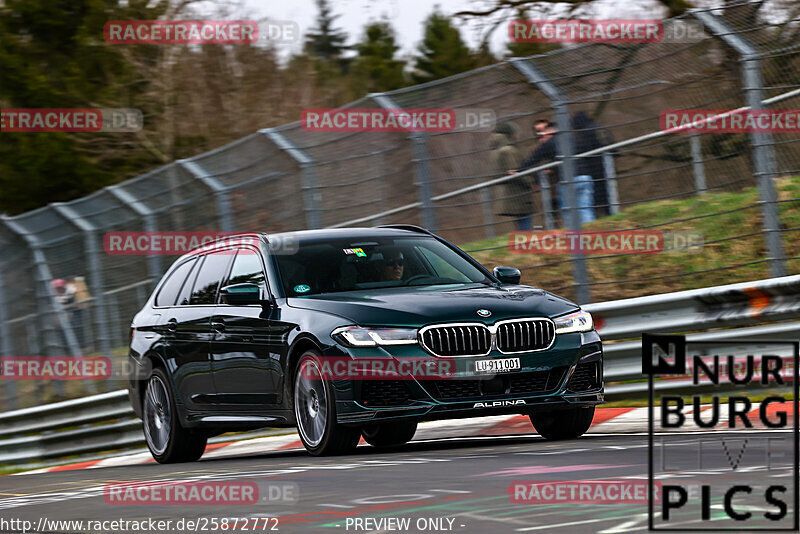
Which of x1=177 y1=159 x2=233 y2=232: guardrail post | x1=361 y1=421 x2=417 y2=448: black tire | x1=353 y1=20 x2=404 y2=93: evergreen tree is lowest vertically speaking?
x1=361 y1=421 x2=417 y2=448: black tire

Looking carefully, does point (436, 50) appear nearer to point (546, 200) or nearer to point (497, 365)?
point (546, 200)

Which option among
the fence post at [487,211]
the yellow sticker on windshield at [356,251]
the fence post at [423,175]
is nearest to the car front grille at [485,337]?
the yellow sticker on windshield at [356,251]

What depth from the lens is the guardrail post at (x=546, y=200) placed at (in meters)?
12.6

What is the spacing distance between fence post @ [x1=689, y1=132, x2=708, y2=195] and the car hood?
2504mm

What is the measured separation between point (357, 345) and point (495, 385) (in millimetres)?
905

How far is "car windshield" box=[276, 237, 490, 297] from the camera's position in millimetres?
10000

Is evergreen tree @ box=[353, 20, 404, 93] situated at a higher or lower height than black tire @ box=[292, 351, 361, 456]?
higher

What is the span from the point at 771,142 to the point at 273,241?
3.80 m

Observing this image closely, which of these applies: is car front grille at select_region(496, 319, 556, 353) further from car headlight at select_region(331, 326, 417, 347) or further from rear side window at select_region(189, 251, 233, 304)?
rear side window at select_region(189, 251, 233, 304)

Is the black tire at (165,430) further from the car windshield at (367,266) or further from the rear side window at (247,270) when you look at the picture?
the car windshield at (367,266)

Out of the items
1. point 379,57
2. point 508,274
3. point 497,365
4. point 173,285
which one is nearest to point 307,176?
point 173,285

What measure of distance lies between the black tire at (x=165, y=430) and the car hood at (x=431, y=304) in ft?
6.93

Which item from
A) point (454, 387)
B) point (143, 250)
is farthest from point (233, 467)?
point (143, 250)

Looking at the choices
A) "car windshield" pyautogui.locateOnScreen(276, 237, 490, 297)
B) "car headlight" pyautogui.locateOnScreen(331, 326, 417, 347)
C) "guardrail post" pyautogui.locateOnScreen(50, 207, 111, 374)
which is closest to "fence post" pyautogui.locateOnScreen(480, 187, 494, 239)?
"car windshield" pyautogui.locateOnScreen(276, 237, 490, 297)
